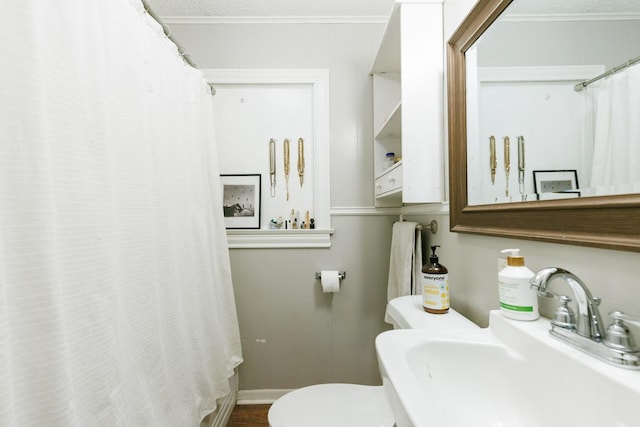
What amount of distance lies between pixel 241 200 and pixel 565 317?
1.51m

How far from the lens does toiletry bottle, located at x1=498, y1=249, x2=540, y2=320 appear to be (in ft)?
1.99

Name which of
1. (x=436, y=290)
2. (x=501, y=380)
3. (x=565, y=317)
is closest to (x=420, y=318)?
(x=436, y=290)

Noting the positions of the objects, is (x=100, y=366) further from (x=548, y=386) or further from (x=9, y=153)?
(x=548, y=386)

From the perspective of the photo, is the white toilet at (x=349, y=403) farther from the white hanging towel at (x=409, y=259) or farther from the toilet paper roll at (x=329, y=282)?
the toilet paper roll at (x=329, y=282)

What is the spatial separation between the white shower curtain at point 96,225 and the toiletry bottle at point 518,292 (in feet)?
2.95

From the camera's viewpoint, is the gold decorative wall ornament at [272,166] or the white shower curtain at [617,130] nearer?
the white shower curtain at [617,130]

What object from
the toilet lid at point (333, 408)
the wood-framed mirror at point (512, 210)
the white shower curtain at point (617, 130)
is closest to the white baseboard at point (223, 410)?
the toilet lid at point (333, 408)

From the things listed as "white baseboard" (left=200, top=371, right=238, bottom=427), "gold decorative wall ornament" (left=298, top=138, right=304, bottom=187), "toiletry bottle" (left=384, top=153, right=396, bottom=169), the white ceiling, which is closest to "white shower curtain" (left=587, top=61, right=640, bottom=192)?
"toiletry bottle" (left=384, top=153, right=396, bottom=169)

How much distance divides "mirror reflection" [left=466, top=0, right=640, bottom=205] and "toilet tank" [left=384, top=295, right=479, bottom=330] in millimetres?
357

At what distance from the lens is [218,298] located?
1.31m

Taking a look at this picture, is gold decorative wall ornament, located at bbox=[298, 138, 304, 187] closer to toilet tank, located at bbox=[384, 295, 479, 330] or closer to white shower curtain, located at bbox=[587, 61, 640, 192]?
toilet tank, located at bbox=[384, 295, 479, 330]

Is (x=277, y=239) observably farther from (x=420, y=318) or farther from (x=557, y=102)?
(x=557, y=102)

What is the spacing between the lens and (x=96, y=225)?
2.07ft

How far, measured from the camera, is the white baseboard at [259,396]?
163cm
